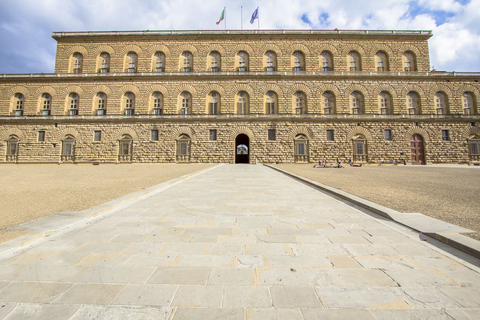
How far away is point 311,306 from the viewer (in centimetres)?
142

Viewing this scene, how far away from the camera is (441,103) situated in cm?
2128

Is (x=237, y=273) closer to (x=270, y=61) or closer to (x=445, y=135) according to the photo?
(x=270, y=61)

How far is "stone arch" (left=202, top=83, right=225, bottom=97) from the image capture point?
21047mm

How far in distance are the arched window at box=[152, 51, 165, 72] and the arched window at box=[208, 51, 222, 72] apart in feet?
16.6

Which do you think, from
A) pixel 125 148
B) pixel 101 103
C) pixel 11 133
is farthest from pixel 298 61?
pixel 11 133

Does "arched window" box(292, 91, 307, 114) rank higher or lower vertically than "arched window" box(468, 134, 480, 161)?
higher

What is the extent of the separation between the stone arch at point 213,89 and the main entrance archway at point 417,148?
19.9 metres

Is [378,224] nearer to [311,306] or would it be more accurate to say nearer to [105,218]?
[311,306]

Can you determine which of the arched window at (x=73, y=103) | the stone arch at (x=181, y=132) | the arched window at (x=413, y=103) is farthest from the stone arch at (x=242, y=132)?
the arched window at (x=73, y=103)

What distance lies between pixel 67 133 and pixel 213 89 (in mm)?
A: 15694

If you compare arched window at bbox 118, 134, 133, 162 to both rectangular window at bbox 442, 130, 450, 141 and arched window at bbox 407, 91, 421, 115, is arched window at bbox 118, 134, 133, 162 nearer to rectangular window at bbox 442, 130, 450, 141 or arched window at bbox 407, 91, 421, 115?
arched window at bbox 407, 91, 421, 115

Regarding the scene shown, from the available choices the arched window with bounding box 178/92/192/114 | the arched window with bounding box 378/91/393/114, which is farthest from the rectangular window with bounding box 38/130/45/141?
the arched window with bounding box 378/91/393/114

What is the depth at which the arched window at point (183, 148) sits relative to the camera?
20797mm

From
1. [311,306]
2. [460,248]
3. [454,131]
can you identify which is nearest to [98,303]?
[311,306]
